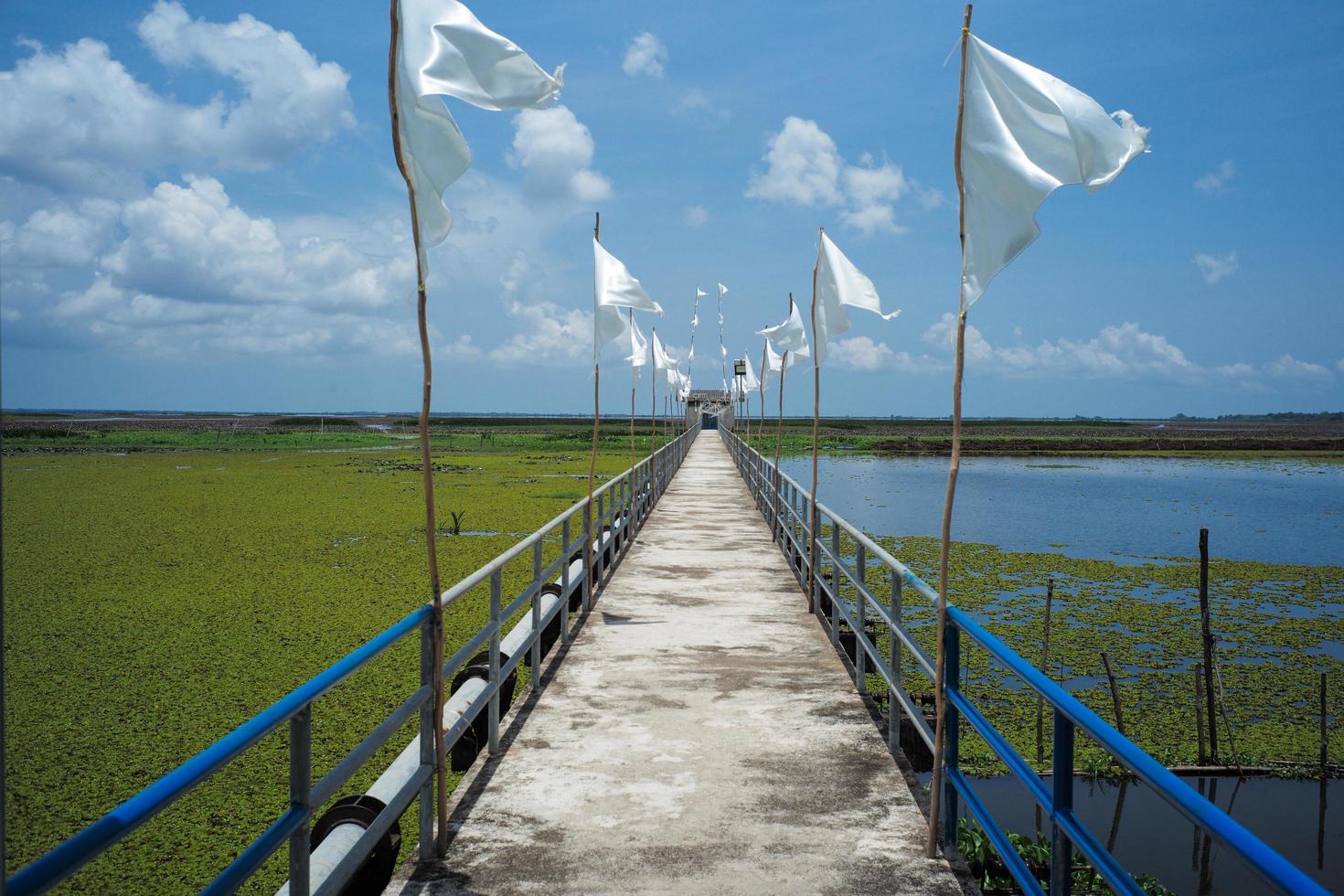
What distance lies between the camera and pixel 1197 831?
744cm

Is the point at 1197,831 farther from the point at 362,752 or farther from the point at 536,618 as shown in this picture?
the point at 362,752

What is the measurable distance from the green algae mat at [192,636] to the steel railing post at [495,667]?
3.99 ft

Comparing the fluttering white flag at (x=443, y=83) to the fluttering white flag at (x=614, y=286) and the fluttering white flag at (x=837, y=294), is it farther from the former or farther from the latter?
the fluttering white flag at (x=614, y=286)

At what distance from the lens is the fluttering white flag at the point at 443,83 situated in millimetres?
3295

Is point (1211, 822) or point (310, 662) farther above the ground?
point (1211, 822)

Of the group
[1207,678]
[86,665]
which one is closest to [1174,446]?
[1207,678]

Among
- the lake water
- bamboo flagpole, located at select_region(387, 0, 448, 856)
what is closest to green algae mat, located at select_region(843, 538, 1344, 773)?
the lake water

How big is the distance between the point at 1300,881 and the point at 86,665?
9.85 meters

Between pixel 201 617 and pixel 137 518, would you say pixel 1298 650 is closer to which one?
pixel 201 617

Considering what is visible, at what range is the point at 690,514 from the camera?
15531mm

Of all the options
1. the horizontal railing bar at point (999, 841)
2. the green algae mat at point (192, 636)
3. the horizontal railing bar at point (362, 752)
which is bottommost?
the green algae mat at point (192, 636)

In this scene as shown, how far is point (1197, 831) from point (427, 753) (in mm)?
6486

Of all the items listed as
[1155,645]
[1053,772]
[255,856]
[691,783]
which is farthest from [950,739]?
[1155,645]

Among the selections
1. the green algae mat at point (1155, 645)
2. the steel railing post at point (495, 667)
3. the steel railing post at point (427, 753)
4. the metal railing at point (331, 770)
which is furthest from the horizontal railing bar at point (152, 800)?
the green algae mat at point (1155, 645)
